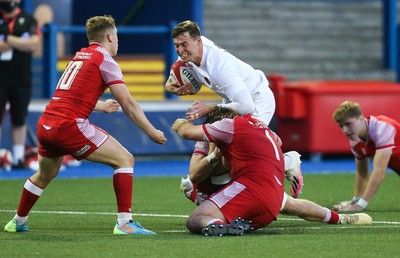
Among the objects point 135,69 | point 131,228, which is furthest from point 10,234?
point 135,69

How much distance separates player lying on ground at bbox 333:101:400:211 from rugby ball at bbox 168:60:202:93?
1.58 metres

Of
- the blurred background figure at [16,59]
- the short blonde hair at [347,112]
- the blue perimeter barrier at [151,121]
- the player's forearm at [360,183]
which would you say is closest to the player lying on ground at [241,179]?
the short blonde hair at [347,112]

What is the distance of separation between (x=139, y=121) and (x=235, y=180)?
37.1 inches

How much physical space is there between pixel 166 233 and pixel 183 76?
1.82 metres

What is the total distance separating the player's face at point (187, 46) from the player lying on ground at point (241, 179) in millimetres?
765

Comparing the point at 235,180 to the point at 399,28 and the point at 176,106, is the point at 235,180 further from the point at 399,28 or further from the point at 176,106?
the point at 399,28

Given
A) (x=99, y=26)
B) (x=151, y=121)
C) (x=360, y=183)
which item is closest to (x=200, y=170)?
(x=99, y=26)

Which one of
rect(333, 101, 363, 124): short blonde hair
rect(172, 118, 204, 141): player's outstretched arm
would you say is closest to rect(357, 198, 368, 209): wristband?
rect(333, 101, 363, 124): short blonde hair

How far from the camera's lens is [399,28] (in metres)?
24.4

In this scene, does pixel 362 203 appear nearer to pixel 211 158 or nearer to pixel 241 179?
pixel 211 158

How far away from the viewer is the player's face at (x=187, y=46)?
10.3 metres

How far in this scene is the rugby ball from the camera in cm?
1070

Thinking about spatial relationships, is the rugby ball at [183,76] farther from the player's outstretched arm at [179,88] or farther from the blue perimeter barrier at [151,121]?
the blue perimeter barrier at [151,121]

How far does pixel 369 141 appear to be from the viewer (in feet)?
38.0
